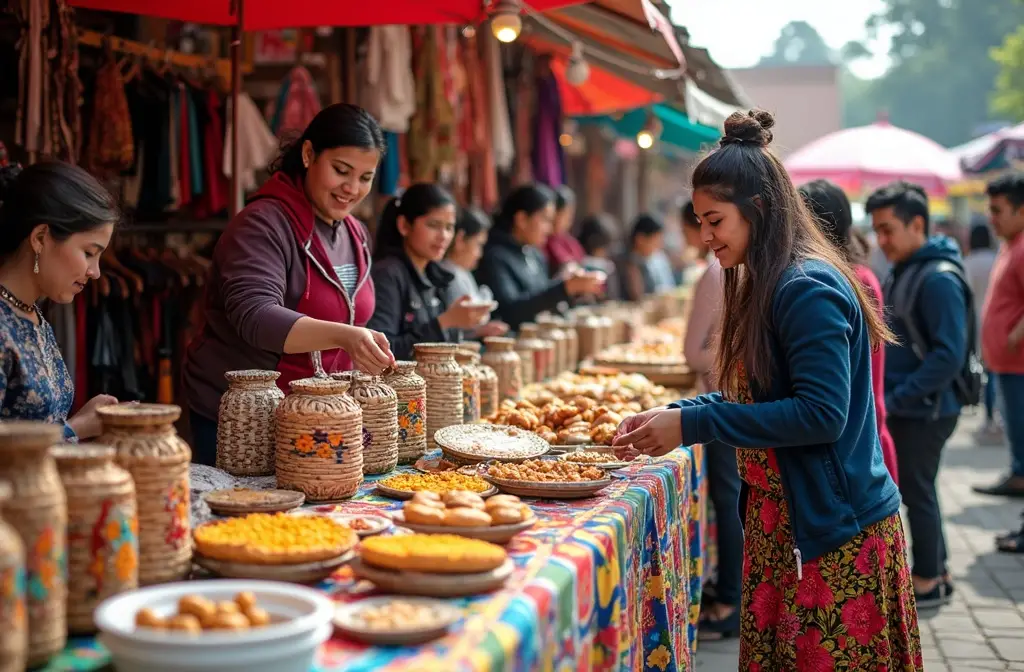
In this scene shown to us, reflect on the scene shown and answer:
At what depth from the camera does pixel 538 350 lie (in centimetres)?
454

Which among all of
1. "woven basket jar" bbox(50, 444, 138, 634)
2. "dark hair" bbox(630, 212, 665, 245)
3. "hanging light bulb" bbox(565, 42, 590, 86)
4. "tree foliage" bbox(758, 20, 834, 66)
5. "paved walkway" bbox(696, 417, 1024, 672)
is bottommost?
"paved walkway" bbox(696, 417, 1024, 672)

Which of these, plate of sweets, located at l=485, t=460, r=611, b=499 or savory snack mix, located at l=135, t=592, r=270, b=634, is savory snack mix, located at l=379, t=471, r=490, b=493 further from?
savory snack mix, located at l=135, t=592, r=270, b=634

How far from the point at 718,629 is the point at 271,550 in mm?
3095

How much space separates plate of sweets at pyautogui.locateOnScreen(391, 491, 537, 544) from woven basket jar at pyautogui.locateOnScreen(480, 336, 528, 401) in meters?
1.66

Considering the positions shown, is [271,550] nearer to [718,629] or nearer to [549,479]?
[549,479]

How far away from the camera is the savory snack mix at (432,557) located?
1.74 meters

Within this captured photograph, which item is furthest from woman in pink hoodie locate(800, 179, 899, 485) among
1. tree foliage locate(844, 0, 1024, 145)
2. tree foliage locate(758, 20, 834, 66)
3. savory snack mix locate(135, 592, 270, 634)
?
tree foliage locate(758, 20, 834, 66)

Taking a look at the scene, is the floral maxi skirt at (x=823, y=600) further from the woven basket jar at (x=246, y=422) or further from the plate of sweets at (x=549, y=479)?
the woven basket jar at (x=246, y=422)

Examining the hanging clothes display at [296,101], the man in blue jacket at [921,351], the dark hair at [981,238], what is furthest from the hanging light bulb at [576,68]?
the dark hair at [981,238]

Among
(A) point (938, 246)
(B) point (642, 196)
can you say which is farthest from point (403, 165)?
(B) point (642, 196)

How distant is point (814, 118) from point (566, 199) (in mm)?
19484

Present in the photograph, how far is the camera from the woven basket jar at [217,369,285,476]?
245cm

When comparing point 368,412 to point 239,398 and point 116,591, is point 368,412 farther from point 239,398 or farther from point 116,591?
point 116,591

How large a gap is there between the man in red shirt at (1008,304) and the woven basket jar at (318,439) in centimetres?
486
